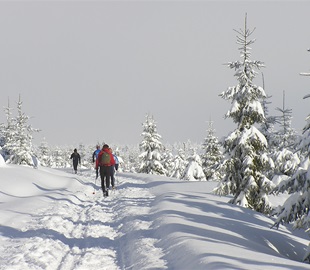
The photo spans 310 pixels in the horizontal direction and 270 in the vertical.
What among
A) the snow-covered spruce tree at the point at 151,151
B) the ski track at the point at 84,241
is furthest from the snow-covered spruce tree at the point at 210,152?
the ski track at the point at 84,241

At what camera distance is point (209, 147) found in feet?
136

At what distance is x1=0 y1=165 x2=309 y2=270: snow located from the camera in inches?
239

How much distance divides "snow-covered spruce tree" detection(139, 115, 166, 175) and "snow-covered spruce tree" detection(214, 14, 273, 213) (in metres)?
27.6

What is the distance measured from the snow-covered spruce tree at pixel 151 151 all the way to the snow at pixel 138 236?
32.0m

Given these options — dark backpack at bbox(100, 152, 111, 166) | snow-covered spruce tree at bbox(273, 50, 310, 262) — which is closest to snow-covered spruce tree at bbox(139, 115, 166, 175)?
dark backpack at bbox(100, 152, 111, 166)

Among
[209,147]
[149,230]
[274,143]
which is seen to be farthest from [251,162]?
[209,147]

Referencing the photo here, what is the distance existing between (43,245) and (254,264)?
4181 millimetres

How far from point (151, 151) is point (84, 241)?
39.3 metres

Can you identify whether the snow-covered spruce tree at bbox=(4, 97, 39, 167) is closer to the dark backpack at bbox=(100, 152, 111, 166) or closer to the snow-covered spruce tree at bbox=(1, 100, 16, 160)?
the snow-covered spruce tree at bbox=(1, 100, 16, 160)

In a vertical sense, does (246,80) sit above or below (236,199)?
above

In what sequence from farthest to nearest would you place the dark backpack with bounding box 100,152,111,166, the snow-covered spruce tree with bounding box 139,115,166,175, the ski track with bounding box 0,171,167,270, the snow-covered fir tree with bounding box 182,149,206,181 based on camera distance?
1. the snow-covered spruce tree with bounding box 139,115,166,175
2. the snow-covered fir tree with bounding box 182,149,206,181
3. the dark backpack with bounding box 100,152,111,166
4. the ski track with bounding box 0,171,167,270

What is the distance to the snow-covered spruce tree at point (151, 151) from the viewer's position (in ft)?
152

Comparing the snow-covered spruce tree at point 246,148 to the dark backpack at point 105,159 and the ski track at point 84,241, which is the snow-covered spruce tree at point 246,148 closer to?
the dark backpack at point 105,159

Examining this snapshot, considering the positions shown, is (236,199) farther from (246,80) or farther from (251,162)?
(246,80)
